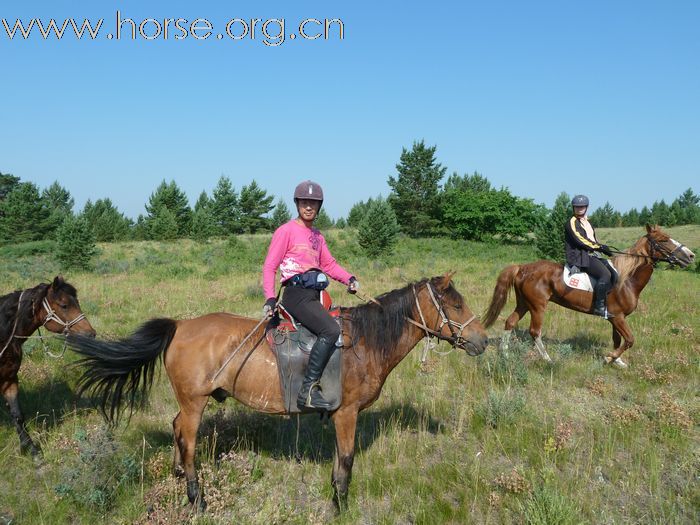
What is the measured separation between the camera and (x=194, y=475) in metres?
4.12

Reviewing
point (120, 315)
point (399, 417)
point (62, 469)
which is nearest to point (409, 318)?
point (399, 417)

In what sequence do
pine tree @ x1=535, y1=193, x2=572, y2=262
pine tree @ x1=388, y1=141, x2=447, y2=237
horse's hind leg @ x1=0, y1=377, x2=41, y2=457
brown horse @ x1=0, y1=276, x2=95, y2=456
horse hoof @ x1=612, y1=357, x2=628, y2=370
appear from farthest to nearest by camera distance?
pine tree @ x1=388, y1=141, x2=447, y2=237
pine tree @ x1=535, y1=193, x2=572, y2=262
horse hoof @ x1=612, y1=357, x2=628, y2=370
brown horse @ x1=0, y1=276, x2=95, y2=456
horse's hind leg @ x1=0, y1=377, x2=41, y2=457

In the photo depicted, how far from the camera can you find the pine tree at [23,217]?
142 ft

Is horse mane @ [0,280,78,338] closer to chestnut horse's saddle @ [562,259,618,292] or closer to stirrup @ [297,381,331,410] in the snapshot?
stirrup @ [297,381,331,410]

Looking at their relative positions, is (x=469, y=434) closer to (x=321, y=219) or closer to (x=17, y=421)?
(x=17, y=421)

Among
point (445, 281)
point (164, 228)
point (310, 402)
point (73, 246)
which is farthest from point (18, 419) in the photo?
point (164, 228)

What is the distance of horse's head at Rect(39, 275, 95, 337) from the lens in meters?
5.29

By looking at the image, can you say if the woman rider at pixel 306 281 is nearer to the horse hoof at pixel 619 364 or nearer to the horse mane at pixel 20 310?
the horse mane at pixel 20 310

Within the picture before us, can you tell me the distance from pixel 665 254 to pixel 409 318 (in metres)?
7.15

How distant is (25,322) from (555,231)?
103ft

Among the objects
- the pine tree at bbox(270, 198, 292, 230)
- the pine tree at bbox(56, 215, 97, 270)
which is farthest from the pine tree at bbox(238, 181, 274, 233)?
the pine tree at bbox(56, 215, 97, 270)

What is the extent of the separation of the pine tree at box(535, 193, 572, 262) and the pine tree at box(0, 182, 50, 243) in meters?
50.0

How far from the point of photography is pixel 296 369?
416 cm

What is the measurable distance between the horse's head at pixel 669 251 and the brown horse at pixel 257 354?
6.47 m
